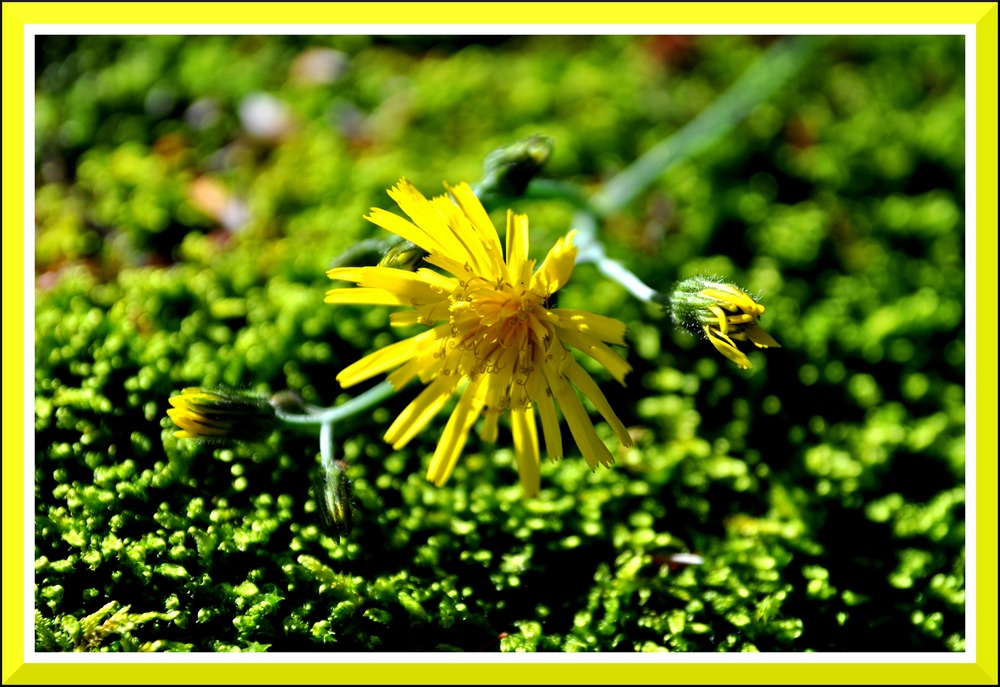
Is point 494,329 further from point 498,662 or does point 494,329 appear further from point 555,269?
point 498,662

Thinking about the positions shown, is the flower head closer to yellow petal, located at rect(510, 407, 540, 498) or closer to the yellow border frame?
yellow petal, located at rect(510, 407, 540, 498)

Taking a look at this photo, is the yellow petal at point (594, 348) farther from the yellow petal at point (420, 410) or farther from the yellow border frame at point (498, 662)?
the yellow border frame at point (498, 662)

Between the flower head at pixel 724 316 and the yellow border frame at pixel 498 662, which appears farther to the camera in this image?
the yellow border frame at pixel 498 662

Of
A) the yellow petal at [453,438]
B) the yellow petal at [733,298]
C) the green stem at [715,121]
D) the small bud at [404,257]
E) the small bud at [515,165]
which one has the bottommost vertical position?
the yellow petal at [453,438]

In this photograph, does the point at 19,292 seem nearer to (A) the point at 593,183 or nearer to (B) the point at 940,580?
(A) the point at 593,183

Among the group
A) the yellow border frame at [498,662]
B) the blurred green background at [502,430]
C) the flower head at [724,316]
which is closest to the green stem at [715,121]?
the blurred green background at [502,430]

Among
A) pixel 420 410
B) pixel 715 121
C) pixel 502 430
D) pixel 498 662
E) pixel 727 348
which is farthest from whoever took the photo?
pixel 715 121

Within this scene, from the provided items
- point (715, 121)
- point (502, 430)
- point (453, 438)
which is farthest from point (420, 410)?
point (715, 121)

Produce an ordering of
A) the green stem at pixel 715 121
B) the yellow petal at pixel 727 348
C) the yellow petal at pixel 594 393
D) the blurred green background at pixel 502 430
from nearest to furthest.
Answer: the yellow petal at pixel 727 348
the yellow petal at pixel 594 393
the blurred green background at pixel 502 430
the green stem at pixel 715 121
